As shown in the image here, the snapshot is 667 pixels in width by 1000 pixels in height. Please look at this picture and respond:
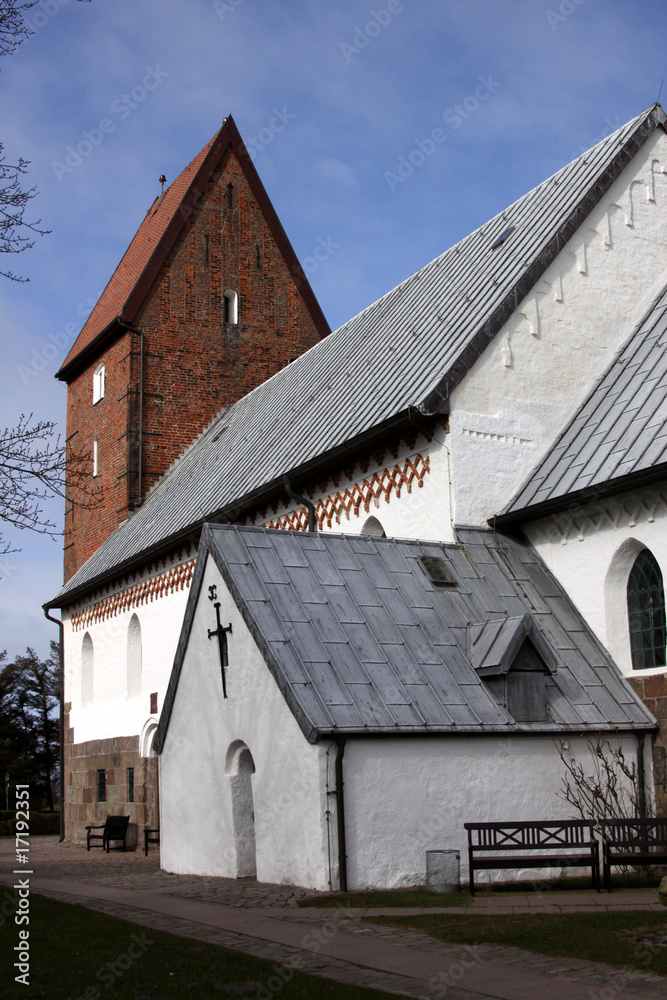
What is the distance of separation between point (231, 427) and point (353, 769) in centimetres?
1598

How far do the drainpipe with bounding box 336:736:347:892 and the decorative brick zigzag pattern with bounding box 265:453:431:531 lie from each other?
5285 millimetres

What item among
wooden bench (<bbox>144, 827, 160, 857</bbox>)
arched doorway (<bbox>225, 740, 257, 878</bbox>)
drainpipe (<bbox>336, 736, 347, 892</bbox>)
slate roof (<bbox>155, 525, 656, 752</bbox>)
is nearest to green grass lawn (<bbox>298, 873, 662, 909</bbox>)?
drainpipe (<bbox>336, 736, 347, 892</bbox>)

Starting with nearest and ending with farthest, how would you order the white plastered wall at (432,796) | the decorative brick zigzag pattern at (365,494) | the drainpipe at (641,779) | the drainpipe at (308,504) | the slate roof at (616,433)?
1. the white plastered wall at (432,796)
2. the drainpipe at (641,779)
3. the slate roof at (616,433)
4. the decorative brick zigzag pattern at (365,494)
5. the drainpipe at (308,504)

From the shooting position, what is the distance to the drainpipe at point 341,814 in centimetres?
1095

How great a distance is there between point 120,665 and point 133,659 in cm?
51

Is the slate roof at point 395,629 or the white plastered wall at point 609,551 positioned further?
the white plastered wall at point 609,551

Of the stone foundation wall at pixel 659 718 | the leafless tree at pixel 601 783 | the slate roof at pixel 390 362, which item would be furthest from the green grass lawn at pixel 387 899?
the slate roof at pixel 390 362

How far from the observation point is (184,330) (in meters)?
30.0

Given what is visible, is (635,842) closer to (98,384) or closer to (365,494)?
(365,494)

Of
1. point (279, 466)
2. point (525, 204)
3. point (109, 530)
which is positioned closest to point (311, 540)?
point (279, 466)

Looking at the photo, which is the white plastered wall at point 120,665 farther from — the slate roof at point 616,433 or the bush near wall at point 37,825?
the bush near wall at point 37,825

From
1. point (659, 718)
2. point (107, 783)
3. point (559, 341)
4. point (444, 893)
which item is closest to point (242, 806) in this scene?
point (444, 893)

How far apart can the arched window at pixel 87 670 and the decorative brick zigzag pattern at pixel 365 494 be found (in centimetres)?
1095

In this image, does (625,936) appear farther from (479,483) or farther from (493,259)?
(493,259)
